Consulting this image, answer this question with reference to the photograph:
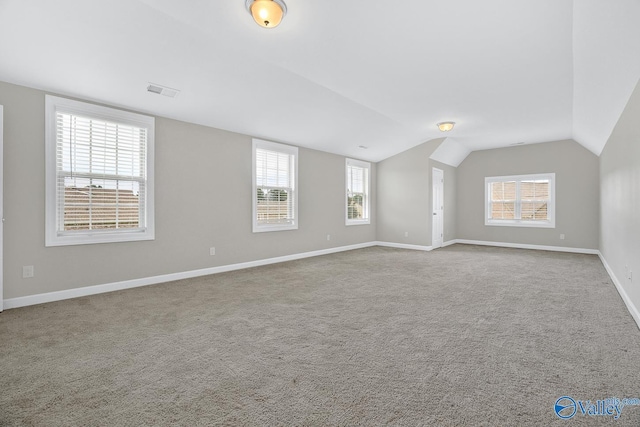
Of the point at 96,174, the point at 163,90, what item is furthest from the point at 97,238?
the point at 163,90

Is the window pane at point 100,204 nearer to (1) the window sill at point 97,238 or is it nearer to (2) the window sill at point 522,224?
(1) the window sill at point 97,238

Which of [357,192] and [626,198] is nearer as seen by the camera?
[626,198]

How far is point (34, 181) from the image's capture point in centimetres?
332

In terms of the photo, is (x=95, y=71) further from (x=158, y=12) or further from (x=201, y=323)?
(x=201, y=323)

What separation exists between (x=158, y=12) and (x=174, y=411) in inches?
119

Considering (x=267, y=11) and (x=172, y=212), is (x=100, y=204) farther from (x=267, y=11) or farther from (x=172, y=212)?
(x=267, y=11)

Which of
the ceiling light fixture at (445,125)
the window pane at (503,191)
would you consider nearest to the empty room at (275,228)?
the ceiling light fixture at (445,125)

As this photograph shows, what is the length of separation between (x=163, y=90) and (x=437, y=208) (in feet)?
21.5

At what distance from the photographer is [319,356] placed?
217 cm

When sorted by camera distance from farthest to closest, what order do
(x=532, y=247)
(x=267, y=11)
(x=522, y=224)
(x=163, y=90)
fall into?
(x=522, y=224), (x=532, y=247), (x=163, y=90), (x=267, y=11)

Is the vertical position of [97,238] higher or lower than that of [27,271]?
higher

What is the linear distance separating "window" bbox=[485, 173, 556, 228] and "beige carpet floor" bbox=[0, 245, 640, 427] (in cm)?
390

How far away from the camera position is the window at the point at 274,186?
215 inches

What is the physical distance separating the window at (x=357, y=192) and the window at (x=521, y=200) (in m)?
3.30
